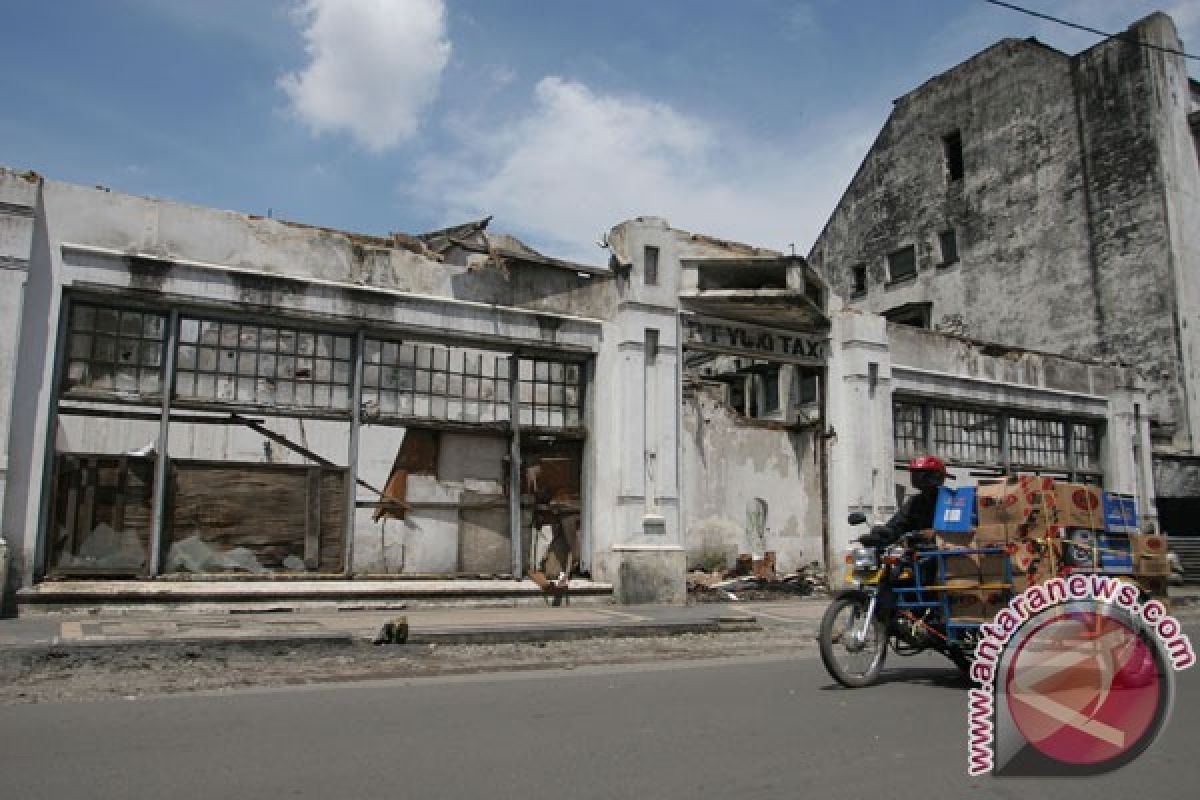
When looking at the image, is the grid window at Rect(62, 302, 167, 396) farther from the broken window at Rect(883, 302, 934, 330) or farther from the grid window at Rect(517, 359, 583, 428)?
the broken window at Rect(883, 302, 934, 330)

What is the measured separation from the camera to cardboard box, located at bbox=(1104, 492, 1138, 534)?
26.1 feet

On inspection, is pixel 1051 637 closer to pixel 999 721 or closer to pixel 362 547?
pixel 999 721

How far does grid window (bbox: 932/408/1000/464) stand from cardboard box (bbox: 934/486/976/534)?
1245 centimetres

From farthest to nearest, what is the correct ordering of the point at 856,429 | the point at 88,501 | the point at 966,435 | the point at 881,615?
the point at 966,435 → the point at 856,429 → the point at 88,501 → the point at 881,615

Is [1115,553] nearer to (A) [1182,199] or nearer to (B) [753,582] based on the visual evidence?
(B) [753,582]

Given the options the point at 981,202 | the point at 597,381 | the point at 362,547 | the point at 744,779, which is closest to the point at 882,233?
the point at 981,202

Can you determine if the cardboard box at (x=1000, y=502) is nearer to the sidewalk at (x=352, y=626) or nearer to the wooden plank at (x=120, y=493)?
the sidewalk at (x=352, y=626)

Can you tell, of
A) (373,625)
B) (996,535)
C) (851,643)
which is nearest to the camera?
(851,643)

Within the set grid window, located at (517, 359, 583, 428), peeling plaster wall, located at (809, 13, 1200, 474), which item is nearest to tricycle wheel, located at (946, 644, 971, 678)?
grid window, located at (517, 359, 583, 428)

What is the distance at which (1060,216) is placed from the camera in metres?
25.7

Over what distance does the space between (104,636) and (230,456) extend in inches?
173

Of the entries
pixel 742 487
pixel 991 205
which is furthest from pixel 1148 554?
pixel 991 205

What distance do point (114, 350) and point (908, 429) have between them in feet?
46.3

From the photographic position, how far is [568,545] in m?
14.7
